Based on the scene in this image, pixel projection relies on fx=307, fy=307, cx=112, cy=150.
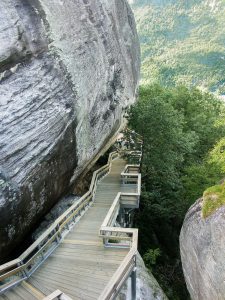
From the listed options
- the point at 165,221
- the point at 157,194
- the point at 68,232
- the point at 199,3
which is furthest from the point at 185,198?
the point at 199,3

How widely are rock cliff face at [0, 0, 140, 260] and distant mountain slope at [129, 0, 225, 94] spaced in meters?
96.4

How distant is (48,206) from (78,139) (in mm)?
2697

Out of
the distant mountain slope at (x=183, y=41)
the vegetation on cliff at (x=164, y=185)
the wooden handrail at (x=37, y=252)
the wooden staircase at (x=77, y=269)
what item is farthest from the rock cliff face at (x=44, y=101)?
the distant mountain slope at (x=183, y=41)

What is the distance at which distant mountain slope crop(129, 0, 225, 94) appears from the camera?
126 m

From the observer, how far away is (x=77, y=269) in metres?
9.14

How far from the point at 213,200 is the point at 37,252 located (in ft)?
18.2

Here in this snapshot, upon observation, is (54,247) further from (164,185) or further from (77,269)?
(164,185)

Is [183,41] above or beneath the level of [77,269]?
above

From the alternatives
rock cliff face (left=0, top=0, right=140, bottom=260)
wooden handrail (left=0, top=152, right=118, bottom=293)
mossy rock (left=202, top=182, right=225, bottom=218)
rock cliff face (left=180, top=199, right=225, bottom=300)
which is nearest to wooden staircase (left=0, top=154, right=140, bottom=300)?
wooden handrail (left=0, top=152, right=118, bottom=293)

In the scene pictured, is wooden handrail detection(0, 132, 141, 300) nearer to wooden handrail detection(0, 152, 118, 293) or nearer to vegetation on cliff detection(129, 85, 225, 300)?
wooden handrail detection(0, 152, 118, 293)

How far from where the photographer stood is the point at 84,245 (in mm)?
10508

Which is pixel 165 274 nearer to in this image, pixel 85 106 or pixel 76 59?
pixel 85 106

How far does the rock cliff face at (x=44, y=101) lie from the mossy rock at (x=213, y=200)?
16.4 feet

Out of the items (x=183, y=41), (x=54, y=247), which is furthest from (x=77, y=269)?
(x=183, y=41)
